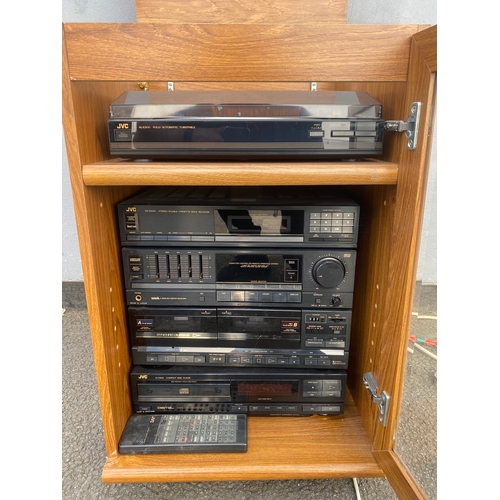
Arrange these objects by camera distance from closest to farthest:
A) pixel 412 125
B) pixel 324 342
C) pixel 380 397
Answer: pixel 412 125 → pixel 380 397 → pixel 324 342

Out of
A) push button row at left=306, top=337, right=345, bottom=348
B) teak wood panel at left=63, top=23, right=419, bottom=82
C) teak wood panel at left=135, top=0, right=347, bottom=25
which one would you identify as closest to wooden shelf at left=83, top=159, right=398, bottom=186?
teak wood panel at left=63, top=23, right=419, bottom=82

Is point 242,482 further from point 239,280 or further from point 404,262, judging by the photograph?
point 404,262

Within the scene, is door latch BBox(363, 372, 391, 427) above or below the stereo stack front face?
below

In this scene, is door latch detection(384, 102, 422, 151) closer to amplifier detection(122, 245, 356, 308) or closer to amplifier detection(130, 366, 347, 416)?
amplifier detection(122, 245, 356, 308)

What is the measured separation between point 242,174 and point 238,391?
44 cm

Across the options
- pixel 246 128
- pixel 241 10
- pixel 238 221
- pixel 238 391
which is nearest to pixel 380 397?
Answer: pixel 238 391

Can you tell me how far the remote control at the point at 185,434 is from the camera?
0.65m

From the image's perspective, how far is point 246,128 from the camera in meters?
0.56

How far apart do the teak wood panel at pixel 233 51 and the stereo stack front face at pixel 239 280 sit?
0.21 meters

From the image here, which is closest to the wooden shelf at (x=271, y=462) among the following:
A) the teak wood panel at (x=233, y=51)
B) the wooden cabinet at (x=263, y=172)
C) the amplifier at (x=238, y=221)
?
the wooden cabinet at (x=263, y=172)

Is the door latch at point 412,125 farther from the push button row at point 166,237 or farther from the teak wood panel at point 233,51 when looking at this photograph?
the push button row at point 166,237

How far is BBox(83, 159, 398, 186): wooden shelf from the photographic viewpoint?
0.53m

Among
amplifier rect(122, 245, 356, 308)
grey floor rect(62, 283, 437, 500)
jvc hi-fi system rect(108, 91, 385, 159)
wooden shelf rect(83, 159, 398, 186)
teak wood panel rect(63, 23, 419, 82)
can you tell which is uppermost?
teak wood panel rect(63, 23, 419, 82)

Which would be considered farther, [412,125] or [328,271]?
[328,271]
